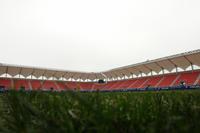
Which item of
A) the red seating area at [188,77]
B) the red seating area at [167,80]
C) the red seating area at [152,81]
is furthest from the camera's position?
the red seating area at [152,81]

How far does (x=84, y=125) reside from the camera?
2.93 ft

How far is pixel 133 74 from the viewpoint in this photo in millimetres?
53031

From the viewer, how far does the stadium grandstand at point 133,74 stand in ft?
118

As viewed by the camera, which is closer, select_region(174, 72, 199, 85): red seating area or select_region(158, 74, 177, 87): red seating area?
select_region(174, 72, 199, 85): red seating area

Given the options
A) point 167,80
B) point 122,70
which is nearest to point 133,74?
point 122,70

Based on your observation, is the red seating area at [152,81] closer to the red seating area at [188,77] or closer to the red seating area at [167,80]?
the red seating area at [167,80]

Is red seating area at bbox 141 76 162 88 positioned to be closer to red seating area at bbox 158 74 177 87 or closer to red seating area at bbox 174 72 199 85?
red seating area at bbox 158 74 177 87

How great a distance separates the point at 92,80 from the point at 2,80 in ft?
81.7

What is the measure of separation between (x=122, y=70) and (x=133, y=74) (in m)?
3.19

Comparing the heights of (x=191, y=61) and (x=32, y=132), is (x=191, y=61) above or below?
above

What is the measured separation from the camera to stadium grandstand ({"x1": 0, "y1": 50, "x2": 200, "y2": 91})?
118 ft

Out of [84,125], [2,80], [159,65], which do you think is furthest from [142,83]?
[84,125]

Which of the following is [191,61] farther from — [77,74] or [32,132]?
[32,132]

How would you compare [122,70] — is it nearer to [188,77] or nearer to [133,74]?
[133,74]
